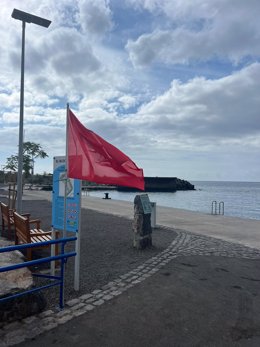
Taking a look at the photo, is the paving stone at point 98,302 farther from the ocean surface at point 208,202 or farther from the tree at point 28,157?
the tree at point 28,157

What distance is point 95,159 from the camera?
5.33 meters

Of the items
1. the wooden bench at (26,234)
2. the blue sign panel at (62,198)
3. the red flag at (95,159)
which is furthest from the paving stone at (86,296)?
the red flag at (95,159)

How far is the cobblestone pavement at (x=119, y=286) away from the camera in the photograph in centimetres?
418

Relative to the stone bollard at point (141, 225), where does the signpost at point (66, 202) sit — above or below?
above

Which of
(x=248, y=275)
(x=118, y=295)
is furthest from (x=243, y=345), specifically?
(x=248, y=275)

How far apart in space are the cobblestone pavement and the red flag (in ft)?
5.75

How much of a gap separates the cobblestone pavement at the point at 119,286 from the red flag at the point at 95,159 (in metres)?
1.75

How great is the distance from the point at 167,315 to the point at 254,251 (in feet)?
17.6

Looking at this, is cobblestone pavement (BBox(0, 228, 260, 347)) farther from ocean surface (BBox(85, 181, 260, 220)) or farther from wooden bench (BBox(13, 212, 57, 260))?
ocean surface (BBox(85, 181, 260, 220))

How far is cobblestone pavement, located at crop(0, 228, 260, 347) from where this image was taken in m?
4.18

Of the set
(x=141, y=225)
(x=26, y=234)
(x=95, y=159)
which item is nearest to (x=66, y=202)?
(x=95, y=159)

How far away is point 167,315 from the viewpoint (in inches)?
189

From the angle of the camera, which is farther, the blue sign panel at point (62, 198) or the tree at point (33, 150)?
the tree at point (33, 150)

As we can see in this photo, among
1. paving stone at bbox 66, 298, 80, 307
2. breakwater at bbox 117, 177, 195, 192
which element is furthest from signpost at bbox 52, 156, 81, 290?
breakwater at bbox 117, 177, 195, 192
